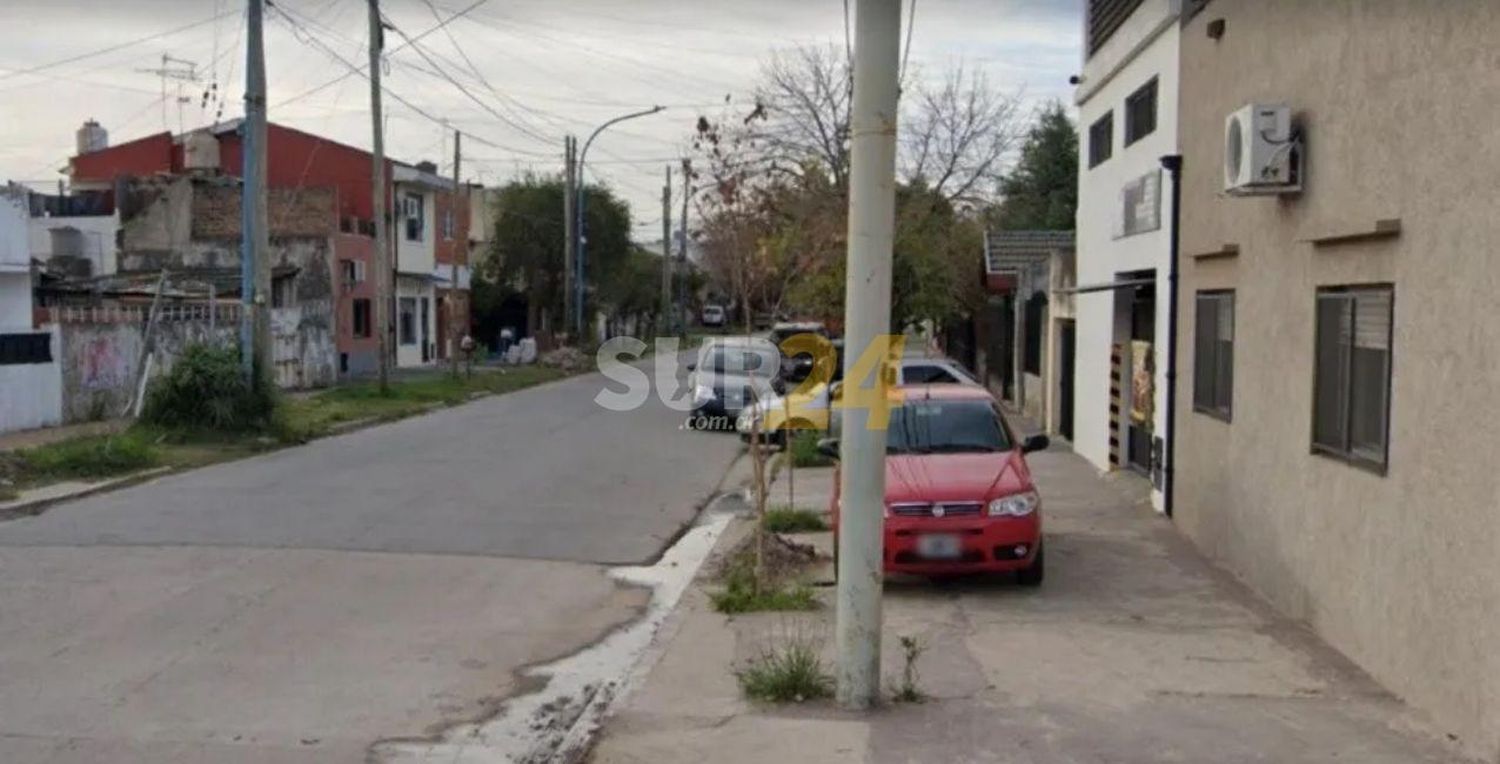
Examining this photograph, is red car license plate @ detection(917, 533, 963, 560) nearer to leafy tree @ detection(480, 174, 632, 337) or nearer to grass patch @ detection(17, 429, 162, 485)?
grass patch @ detection(17, 429, 162, 485)

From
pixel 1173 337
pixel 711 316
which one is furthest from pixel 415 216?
pixel 711 316

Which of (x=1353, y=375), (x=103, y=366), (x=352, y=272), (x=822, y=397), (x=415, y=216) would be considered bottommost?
(x=822, y=397)

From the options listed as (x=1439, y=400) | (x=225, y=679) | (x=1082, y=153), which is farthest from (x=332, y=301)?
(x=1439, y=400)

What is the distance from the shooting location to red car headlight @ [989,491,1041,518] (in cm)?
1073

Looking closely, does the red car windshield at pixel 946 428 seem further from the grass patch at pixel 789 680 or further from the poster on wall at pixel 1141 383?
the grass patch at pixel 789 680

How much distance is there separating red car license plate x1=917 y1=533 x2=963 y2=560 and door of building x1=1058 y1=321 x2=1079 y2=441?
12.3 meters

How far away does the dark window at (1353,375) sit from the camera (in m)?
8.16

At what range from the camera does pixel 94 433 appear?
70.2 feet

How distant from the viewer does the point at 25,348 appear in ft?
74.3

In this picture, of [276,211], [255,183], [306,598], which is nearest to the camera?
[306,598]

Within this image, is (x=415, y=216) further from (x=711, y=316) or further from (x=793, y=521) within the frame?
(x=711, y=316)

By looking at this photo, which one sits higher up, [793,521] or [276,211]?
[276,211]

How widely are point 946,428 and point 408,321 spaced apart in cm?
3957

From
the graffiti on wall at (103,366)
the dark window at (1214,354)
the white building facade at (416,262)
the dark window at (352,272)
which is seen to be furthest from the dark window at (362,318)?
the dark window at (1214,354)
